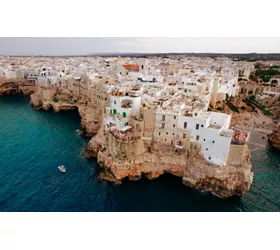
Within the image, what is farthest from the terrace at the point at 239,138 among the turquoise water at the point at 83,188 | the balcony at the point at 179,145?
the turquoise water at the point at 83,188

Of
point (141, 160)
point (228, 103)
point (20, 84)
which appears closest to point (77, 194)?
point (141, 160)

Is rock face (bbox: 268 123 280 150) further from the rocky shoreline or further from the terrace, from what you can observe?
the terrace

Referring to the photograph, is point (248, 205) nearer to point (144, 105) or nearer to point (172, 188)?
point (172, 188)

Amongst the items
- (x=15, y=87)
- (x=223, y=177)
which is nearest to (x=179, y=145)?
(x=223, y=177)

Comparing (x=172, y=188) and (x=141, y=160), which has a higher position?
(x=141, y=160)

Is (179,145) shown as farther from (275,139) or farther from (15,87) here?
(15,87)

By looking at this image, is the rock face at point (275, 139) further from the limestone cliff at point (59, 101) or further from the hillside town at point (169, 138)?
the limestone cliff at point (59, 101)

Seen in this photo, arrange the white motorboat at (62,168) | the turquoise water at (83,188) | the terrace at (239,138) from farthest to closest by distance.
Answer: the white motorboat at (62,168) < the terrace at (239,138) < the turquoise water at (83,188)
